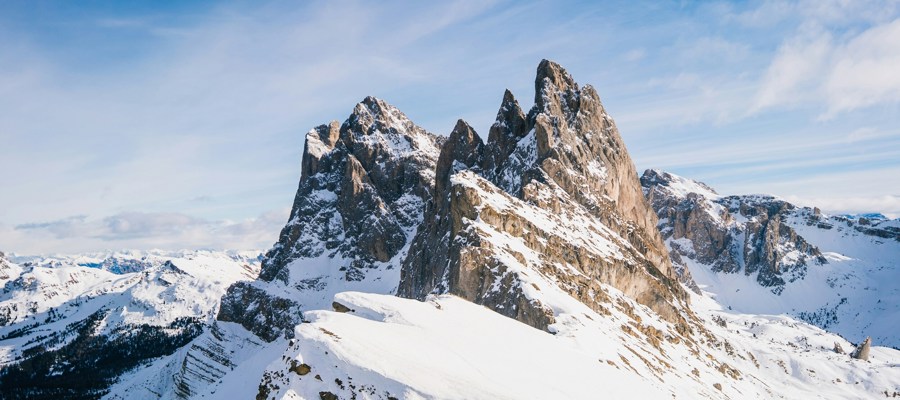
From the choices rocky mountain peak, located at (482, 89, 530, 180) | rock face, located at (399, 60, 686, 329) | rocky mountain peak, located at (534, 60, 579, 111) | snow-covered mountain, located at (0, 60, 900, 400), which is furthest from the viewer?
rocky mountain peak, located at (482, 89, 530, 180)

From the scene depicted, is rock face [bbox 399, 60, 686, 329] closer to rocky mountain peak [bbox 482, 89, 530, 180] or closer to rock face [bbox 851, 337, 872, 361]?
rocky mountain peak [bbox 482, 89, 530, 180]

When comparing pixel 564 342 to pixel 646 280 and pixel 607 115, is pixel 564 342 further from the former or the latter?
pixel 607 115

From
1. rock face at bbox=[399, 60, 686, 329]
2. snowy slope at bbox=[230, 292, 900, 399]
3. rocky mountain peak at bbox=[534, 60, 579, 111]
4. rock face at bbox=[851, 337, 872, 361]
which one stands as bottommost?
rock face at bbox=[851, 337, 872, 361]

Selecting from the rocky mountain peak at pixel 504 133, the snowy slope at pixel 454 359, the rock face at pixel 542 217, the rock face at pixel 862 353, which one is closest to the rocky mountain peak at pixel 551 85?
the rock face at pixel 542 217

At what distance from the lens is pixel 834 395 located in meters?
141

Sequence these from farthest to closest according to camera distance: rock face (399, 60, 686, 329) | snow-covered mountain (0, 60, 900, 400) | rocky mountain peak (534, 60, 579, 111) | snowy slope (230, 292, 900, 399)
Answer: rocky mountain peak (534, 60, 579, 111) → rock face (399, 60, 686, 329) → snow-covered mountain (0, 60, 900, 400) → snowy slope (230, 292, 900, 399)

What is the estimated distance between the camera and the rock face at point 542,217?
77750mm

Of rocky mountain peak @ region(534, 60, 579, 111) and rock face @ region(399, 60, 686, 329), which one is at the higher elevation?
rocky mountain peak @ region(534, 60, 579, 111)

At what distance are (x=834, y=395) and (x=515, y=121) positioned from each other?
104m

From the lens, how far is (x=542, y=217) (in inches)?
4311

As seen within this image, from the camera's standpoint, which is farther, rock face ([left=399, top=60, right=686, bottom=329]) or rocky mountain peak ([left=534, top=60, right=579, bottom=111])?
rocky mountain peak ([left=534, top=60, right=579, bottom=111])

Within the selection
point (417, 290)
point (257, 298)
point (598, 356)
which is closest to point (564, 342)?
point (598, 356)

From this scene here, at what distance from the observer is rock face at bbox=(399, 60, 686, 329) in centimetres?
7775

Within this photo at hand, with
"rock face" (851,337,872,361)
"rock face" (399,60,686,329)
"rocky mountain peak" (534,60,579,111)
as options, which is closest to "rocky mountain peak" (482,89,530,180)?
"rock face" (399,60,686,329)
